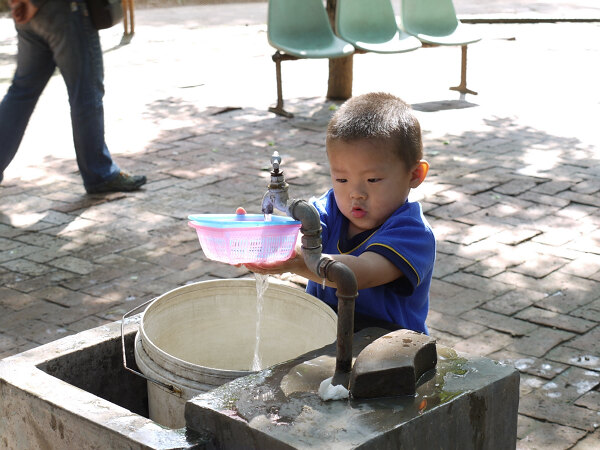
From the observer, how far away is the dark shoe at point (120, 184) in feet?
18.9

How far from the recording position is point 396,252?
2.34 metres

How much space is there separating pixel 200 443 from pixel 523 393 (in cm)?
178

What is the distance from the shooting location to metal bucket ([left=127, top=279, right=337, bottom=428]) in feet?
7.74

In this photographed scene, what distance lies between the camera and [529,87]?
30.6 feet

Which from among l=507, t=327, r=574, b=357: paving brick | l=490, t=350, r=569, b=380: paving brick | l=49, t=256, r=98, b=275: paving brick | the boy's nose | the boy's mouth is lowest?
l=49, t=256, r=98, b=275: paving brick

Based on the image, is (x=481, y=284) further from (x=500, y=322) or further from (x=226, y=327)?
(x=226, y=327)

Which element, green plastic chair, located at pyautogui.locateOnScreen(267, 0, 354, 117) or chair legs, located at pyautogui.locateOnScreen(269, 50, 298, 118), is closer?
chair legs, located at pyautogui.locateOnScreen(269, 50, 298, 118)

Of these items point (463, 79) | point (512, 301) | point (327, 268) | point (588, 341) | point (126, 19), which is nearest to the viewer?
point (327, 268)

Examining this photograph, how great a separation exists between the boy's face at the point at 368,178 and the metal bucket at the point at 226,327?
0.28 m

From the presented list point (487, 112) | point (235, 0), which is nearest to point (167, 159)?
point (487, 112)

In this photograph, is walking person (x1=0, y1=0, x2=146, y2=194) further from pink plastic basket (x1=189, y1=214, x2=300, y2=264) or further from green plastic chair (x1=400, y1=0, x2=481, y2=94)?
green plastic chair (x1=400, y1=0, x2=481, y2=94)

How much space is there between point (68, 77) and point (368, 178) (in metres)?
3.58

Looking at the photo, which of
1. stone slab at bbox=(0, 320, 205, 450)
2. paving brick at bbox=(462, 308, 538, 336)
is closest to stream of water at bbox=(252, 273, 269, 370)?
stone slab at bbox=(0, 320, 205, 450)

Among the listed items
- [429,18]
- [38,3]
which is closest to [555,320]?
[38,3]
